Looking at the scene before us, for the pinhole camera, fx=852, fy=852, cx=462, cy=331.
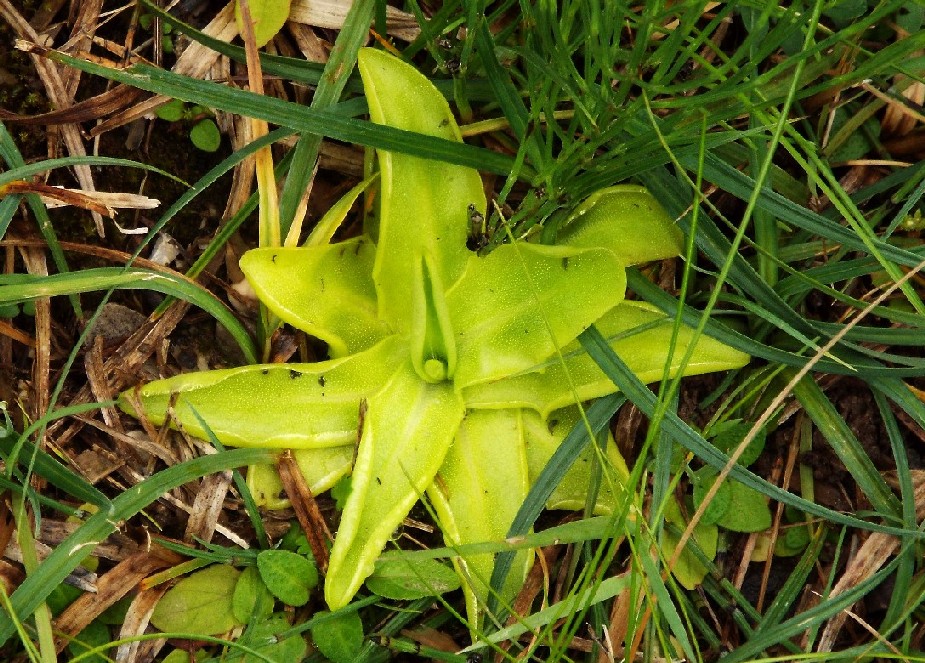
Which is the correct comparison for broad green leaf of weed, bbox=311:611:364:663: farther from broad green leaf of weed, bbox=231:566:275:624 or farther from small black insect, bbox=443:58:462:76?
small black insect, bbox=443:58:462:76

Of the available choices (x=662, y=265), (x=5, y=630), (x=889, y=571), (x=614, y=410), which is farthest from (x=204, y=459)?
(x=889, y=571)

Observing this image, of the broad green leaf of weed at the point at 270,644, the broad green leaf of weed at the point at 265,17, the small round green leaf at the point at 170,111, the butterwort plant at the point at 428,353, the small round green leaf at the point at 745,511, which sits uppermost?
the broad green leaf of weed at the point at 265,17

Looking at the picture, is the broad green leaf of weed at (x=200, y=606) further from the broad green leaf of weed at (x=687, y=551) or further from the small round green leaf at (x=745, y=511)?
the small round green leaf at (x=745, y=511)

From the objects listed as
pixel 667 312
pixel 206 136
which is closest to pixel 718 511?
pixel 667 312

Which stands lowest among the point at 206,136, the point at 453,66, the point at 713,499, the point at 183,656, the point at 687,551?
the point at 183,656

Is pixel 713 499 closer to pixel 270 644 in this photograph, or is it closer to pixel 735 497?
pixel 735 497

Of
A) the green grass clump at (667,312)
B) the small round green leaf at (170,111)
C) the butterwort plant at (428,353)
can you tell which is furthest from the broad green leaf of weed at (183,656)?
the small round green leaf at (170,111)

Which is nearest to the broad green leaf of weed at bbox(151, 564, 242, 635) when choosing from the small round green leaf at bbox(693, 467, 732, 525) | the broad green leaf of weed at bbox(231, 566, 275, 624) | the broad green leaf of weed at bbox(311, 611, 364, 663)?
the broad green leaf of weed at bbox(231, 566, 275, 624)
